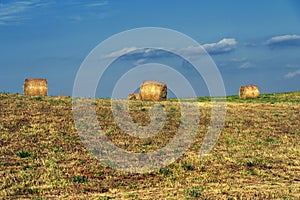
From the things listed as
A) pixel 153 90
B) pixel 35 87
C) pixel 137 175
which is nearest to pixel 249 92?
pixel 153 90

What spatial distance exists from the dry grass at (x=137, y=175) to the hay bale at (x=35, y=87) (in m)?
10.0

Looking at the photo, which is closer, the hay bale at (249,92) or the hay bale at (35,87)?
the hay bale at (35,87)

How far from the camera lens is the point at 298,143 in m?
28.2

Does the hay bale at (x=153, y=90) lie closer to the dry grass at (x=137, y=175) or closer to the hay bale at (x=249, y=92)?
the dry grass at (x=137, y=175)

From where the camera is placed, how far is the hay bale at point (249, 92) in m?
64.7

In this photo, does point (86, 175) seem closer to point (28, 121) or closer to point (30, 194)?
point (30, 194)

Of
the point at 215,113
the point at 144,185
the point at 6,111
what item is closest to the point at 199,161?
the point at 144,185

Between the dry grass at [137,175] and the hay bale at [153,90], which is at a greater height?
the hay bale at [153,90]

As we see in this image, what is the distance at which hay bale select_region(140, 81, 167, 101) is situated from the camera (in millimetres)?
49375

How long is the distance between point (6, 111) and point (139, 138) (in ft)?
32.5

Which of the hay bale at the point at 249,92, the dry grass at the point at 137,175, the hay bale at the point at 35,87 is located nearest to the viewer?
the dry grass at the point at 137,175

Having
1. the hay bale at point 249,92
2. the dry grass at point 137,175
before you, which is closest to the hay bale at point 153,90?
the dry grass at point 137,175

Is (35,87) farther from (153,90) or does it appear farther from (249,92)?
(249,92)

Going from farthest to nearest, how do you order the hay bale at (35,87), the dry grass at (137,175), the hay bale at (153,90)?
the hay bale at (153,90), the hay bale at (35,87), the dry grass at (137,175)
